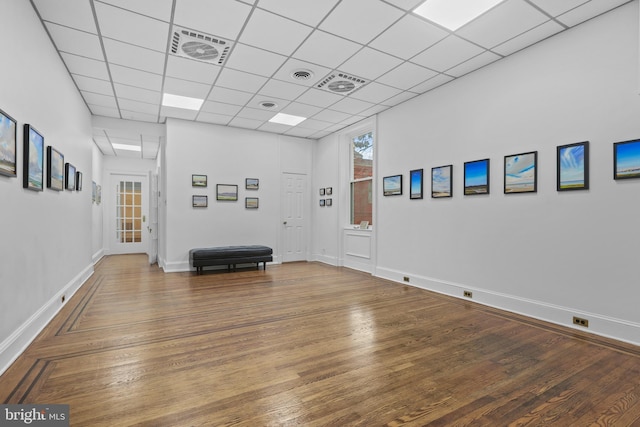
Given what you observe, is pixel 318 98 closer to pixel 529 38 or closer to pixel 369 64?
pixel 369 64

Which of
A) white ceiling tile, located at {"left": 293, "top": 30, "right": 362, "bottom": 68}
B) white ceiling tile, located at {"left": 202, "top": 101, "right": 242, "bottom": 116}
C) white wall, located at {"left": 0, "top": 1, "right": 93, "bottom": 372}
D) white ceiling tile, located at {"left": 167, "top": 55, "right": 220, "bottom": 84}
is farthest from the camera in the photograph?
white ceiling tile, located at {"left": 202, "top": 101, "right": 242, "bottom": 116}

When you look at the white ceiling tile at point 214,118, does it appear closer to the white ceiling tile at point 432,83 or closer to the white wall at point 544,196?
the white ceiling tile at point 432,83

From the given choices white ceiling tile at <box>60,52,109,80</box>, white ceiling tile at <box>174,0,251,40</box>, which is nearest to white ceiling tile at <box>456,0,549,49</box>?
white ceiling tile at <box>174,0,251,40</box>

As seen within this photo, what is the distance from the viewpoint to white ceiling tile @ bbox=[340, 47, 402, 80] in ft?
13.1

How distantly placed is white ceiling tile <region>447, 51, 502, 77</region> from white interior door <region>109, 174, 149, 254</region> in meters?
9.56

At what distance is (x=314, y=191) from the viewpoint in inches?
331

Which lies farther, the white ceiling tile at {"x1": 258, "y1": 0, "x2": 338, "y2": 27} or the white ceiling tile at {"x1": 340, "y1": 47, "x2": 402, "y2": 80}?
the white ceiling tile at {"x1": 340, "y1": 47, "x2": 402, "y2": 80}

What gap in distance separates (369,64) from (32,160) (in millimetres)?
3916

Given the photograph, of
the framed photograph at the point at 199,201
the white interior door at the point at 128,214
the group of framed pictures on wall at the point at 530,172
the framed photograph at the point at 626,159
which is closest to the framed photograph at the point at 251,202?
the framed photograph at the point at 199,201

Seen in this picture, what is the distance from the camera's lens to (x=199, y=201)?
6.89m

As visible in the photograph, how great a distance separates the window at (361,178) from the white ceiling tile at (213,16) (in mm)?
4073

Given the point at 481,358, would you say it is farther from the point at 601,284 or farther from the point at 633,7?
the point at 633,7

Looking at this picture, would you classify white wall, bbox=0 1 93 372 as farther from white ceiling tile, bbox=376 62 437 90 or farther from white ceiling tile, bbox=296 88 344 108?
white ceiling tile, bbox=376 62 437 90

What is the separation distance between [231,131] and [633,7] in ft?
21.6
